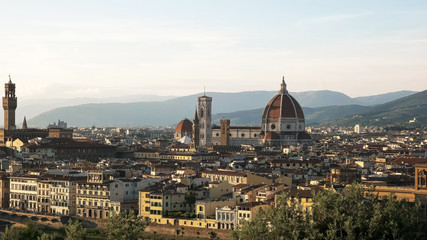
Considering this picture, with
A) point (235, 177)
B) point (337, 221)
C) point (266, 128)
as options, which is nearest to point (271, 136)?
point (266, 128)

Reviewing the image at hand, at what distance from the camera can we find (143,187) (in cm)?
7006

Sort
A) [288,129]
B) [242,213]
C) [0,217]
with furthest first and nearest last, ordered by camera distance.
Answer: [288,129], [0,217], [242,213]

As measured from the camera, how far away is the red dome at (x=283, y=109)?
166 m

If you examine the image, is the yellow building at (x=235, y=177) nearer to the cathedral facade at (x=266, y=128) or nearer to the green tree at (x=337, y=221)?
the green tree at (x=337, y=221)

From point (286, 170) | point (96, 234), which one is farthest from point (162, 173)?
point (96, 234)

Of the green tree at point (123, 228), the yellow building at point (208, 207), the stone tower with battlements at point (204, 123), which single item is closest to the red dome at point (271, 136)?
the stone tower with battlements at point (204, 123)

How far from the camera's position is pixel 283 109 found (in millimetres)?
166875

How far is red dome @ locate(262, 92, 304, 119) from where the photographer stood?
546ft

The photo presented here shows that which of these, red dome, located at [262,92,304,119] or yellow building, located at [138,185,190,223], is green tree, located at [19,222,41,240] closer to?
yellow building, located at [138,185,190,223]

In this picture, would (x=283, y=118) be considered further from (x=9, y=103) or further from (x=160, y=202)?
(x=160, y=202)

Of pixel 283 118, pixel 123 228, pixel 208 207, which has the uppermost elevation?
pixel 283 118

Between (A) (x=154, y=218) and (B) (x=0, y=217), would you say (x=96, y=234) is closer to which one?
(A) (x=154, y=218)

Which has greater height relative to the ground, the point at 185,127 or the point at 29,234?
the point at 185,127

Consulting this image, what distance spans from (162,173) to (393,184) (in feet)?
81.8
